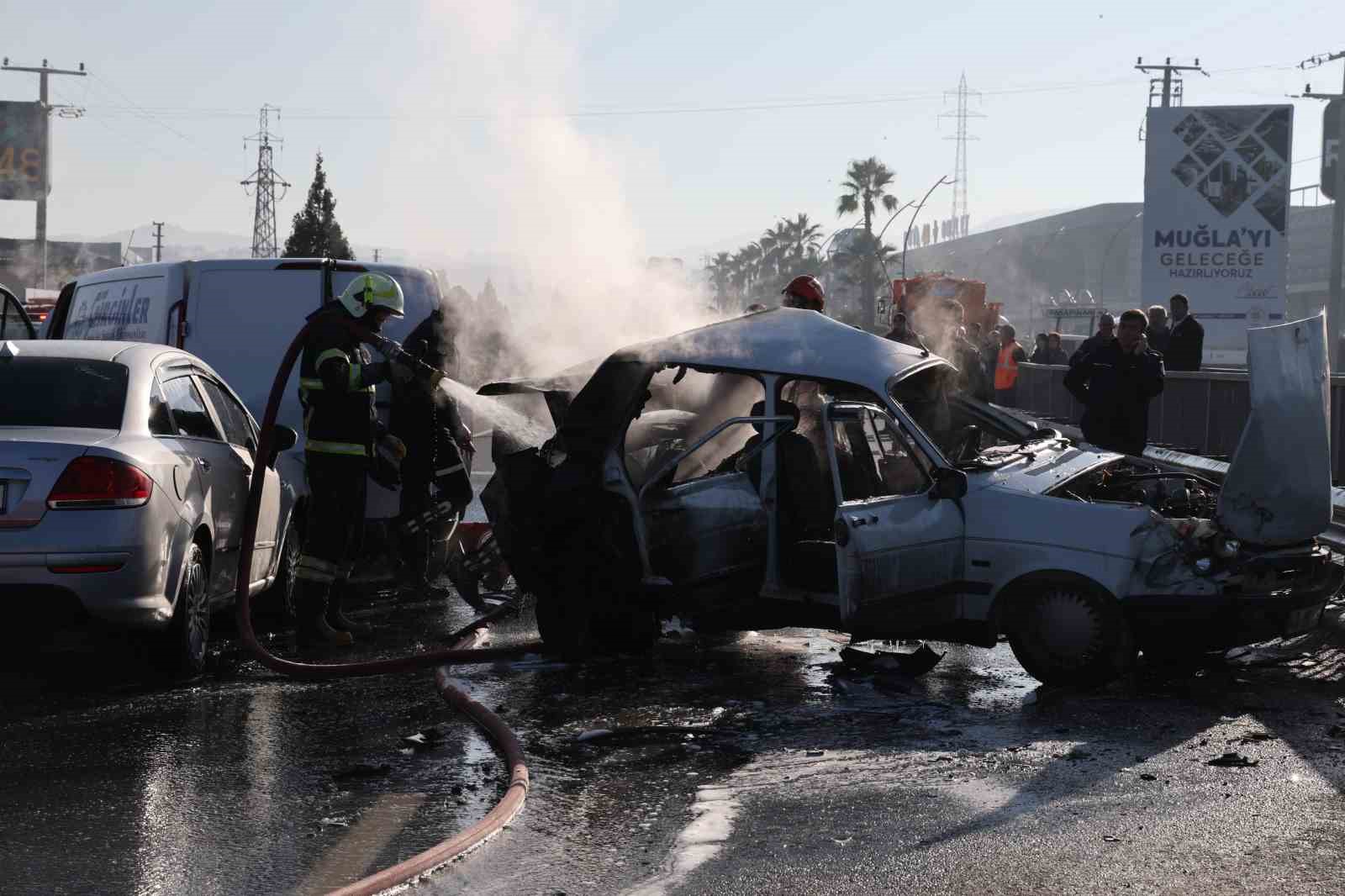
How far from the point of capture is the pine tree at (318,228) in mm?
69688

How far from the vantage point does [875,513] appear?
7879mm

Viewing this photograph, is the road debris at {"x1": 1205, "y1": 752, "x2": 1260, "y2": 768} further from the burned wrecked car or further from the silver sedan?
the silver sedan

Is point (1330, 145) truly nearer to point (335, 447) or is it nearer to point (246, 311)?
point (246, 311)

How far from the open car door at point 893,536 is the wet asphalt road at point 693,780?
42 cm

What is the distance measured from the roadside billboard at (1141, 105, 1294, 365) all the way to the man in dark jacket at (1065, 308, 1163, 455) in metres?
43.6

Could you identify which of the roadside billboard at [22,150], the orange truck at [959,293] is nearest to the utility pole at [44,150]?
the roadside billboard at [22,150]

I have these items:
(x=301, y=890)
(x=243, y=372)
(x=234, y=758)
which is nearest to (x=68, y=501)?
(x=234, y=758)

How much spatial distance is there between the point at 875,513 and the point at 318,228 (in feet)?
213

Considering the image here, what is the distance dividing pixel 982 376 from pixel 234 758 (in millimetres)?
10832

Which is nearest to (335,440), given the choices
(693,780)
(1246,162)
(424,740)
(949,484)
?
(424,740)

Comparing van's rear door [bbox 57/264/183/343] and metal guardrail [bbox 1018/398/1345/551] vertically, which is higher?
van's rear door [bbox 57/264/183/343]

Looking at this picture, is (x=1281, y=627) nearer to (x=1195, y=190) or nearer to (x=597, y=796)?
(x=597, y=796)

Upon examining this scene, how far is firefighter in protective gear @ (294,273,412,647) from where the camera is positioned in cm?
900

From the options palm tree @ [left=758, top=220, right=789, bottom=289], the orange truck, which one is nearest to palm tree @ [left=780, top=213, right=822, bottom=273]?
palm tree @ [left=758, top=220, right=789, bottom=289]
